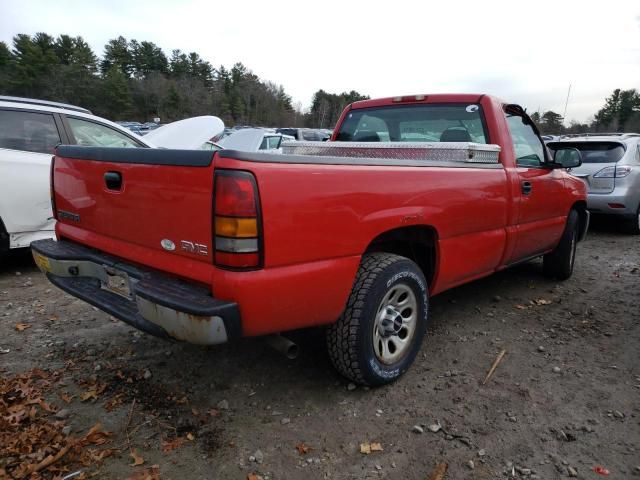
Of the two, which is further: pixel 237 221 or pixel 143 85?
pixel 143 85

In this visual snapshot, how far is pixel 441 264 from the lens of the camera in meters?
2.92

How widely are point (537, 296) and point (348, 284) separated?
294 centimetres

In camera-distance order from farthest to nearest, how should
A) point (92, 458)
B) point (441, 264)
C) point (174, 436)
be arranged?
point (441, 264) < point (174, 436) < point (92, 458)

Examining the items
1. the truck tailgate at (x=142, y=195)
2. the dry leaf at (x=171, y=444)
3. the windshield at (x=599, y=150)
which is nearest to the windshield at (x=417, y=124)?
the truck tailgate at (x=142, y=195)

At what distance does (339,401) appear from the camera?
2.51 metres

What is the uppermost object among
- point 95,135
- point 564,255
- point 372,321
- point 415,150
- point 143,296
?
point 95,135

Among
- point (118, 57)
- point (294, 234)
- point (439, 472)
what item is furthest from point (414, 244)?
point (118, 57)

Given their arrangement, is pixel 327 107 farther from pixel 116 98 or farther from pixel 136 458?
pixel 136 458

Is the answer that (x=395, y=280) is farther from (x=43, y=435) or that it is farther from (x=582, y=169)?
(x=582, y=169)

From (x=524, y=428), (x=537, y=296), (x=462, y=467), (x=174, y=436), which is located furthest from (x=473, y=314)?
(x=174, y=436)

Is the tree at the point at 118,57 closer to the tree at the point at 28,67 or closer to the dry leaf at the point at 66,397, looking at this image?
the tree at the point at 28,67

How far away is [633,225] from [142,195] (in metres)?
8.01

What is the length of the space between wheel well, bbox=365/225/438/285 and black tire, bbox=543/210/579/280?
2455mm

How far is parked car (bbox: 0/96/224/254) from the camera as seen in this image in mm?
4289
